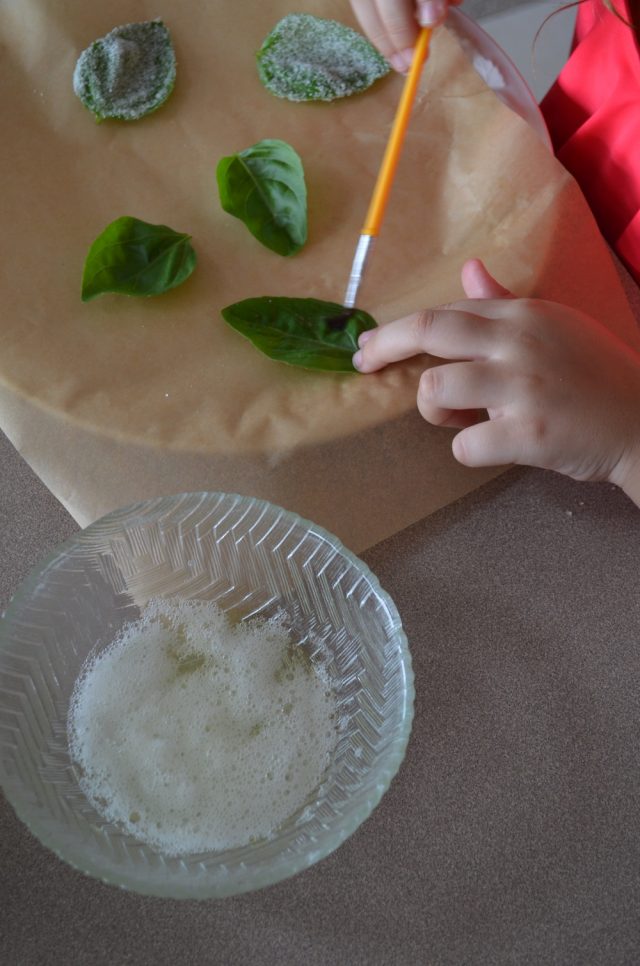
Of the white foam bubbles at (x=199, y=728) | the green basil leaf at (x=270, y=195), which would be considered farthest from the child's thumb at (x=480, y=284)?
the white foam bubbles at (x=199, y=728)

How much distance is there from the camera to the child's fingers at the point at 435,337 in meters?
0.59

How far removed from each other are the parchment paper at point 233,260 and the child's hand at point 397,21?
0.14 ft

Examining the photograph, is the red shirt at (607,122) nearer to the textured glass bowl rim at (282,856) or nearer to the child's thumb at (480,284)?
the child's thumb at (480,284)

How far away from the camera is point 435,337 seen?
1.93 ft

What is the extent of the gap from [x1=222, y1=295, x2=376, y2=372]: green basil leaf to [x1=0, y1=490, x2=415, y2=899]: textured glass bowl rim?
119mm

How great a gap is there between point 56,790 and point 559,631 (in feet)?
1.17

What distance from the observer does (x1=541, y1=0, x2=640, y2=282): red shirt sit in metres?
0.69

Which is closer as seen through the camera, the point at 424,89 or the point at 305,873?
the point at 305,873

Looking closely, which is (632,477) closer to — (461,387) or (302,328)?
(461,387)

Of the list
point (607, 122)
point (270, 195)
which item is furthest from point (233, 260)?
point (607, 122)

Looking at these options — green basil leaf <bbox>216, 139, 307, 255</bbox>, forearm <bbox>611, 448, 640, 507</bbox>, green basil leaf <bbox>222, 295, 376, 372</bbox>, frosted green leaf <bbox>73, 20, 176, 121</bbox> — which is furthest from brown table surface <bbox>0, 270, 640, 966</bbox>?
frosted green leaf <bbox>73, 20, 176, 121</bbox>

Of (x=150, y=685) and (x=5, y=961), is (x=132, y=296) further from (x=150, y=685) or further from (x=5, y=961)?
(x=5, y=961)

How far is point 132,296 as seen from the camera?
25.6 inches

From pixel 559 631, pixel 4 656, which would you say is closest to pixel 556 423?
pixel 559 631
